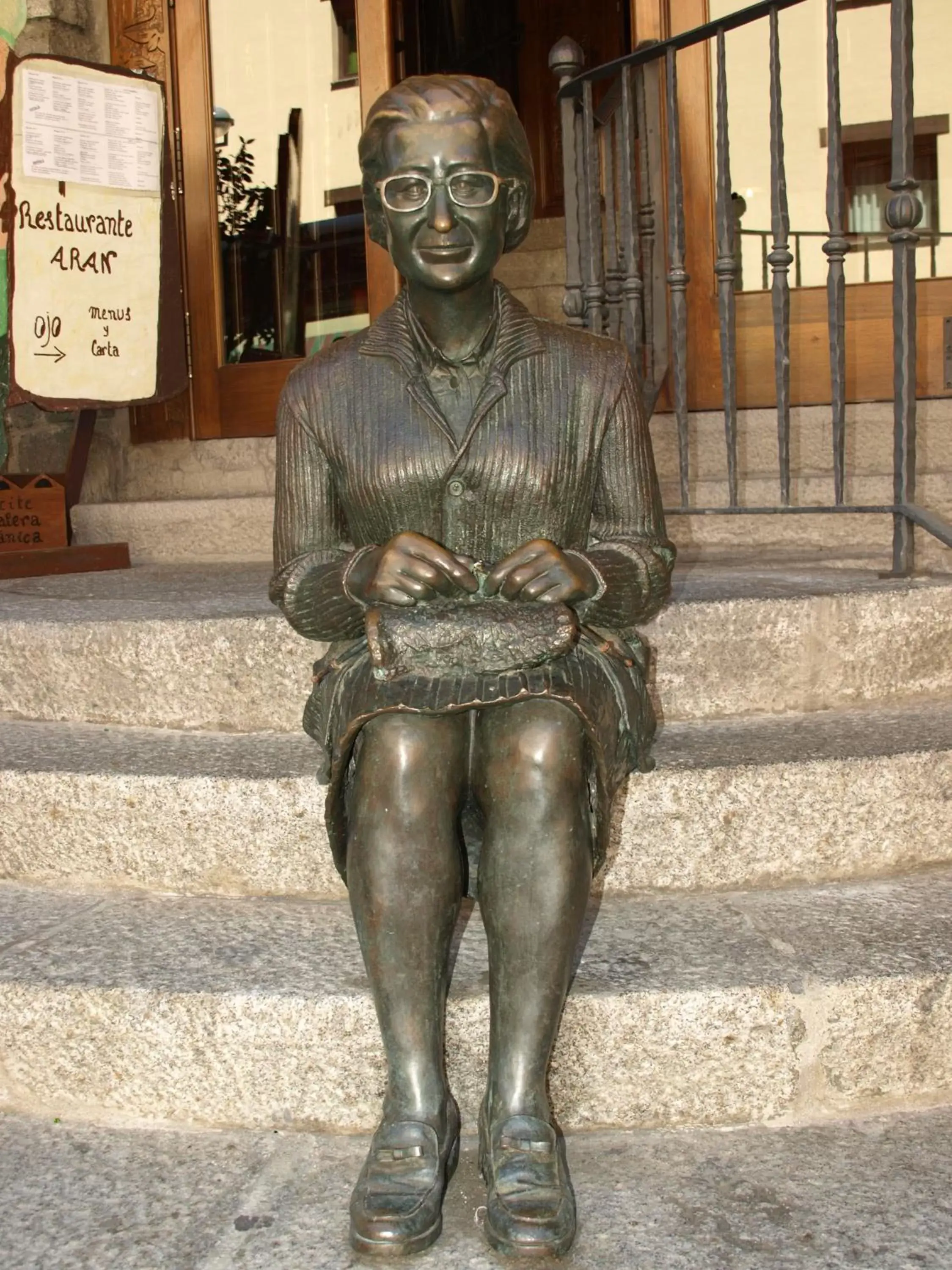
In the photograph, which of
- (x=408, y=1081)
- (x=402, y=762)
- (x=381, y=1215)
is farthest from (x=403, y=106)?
(x=381, y=1215)

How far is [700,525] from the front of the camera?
4105 mm

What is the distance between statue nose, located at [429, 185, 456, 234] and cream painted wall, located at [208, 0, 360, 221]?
3.80 metres

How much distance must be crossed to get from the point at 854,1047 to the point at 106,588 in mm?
2586

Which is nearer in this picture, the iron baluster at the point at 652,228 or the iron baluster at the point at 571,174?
the iron baluster at the point at 571,174

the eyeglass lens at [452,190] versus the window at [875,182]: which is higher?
the window at [875,182]

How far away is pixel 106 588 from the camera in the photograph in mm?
3725

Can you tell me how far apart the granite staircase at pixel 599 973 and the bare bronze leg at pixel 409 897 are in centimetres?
16

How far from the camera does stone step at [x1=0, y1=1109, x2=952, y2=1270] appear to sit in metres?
1.58

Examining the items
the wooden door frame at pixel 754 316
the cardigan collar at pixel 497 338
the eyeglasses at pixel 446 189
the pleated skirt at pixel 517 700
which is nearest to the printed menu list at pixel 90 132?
the wooden door frame at pixel 754 316

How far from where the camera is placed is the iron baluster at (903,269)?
2971mm

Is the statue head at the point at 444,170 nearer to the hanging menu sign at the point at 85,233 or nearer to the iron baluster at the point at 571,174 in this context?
the iron baluster at the point at 571,174

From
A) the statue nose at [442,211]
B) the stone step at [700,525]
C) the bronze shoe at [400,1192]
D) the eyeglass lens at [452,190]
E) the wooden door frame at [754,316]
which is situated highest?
the wooden door frame at [754,316]

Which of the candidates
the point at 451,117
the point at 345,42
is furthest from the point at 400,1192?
the point at 345,42

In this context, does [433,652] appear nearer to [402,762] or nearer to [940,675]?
[402,762]
